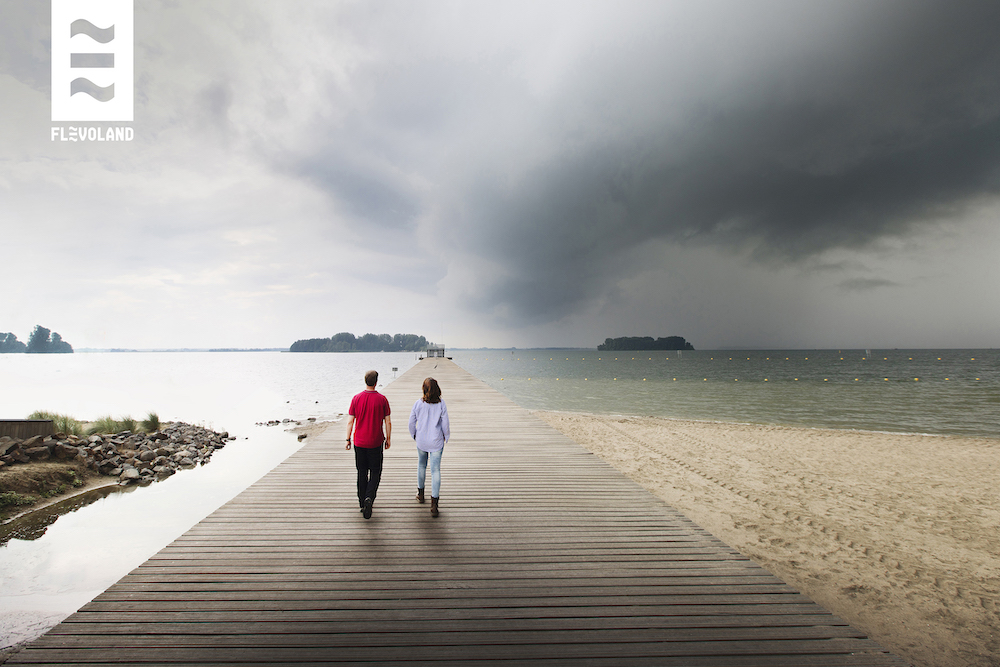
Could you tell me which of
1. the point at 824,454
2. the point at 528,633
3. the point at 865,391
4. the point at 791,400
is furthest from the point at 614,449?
the point at 865,391

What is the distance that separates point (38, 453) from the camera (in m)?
8.59

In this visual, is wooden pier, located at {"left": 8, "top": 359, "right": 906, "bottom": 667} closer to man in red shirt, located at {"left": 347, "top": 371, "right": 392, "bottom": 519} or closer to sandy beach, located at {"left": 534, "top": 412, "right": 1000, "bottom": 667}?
man in red shirt, located at {"left": 347, "top": 371, "right": 392, "bottom": 519}

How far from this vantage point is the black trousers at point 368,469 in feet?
13.9

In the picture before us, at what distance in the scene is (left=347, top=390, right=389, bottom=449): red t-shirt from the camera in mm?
4219

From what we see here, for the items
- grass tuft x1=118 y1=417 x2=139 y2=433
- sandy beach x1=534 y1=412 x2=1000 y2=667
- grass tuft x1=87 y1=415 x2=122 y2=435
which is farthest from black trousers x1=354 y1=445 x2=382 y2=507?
grass tuft x1=118 y1=417 x2=139 y2=433

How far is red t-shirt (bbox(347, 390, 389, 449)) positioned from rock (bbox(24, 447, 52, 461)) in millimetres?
9472

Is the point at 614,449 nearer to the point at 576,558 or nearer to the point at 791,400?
the point at 576,558

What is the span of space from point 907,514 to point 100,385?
160 feet

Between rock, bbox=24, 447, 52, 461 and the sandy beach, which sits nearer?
the sandy beach

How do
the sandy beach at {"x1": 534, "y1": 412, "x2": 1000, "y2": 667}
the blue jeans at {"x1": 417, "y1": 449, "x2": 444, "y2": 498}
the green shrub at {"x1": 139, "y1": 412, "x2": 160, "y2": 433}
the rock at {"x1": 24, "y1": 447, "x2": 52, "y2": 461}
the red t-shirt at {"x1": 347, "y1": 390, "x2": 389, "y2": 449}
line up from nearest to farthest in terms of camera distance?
the sandy beach at {"x1": 534, "y1": 412, "x2": 1000, "y2": 667}, the red t-shirt at {"x1": 347, "y1": 390, "x2": 389, "y2": 449}, the blue jeans at {"x1": 417, "y1": 449, "x2": 444, "y2": 498}, the rock at {"x1": 24, "y1": 447, "x2": 52, "y2": 461}, the green shrub at {"x1": 139, "y1": 412, "x2": 160, "y2": 433}

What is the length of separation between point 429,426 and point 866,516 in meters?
7.61

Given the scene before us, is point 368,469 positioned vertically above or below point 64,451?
above

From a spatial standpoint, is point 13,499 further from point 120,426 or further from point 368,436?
point 368,436

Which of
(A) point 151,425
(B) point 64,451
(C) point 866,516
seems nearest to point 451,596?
(C) point 866,516
